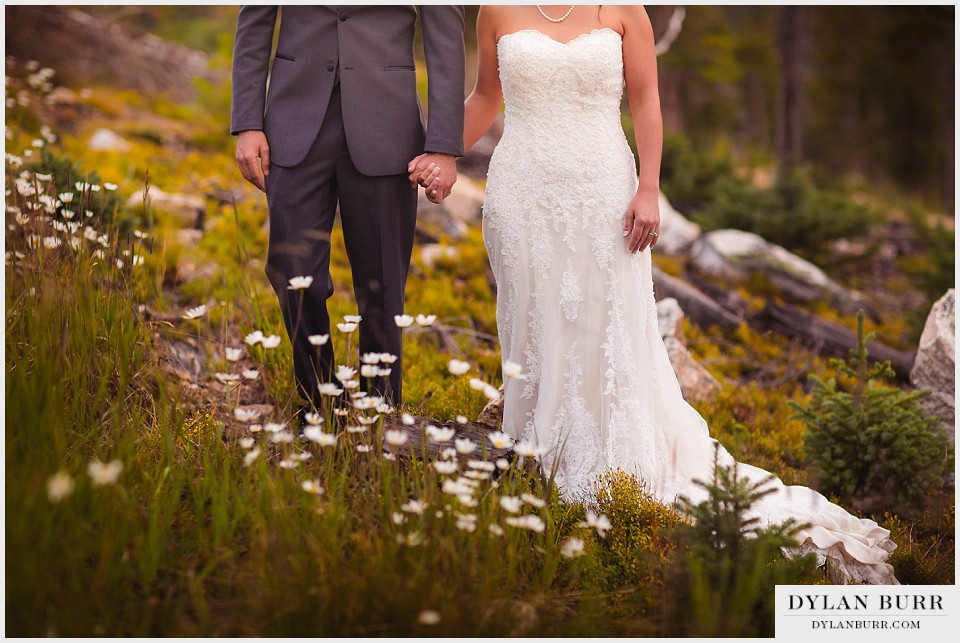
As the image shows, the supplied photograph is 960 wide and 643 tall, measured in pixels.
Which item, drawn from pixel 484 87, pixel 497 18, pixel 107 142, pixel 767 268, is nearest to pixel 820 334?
pixel 767 268

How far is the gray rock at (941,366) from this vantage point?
164 inches

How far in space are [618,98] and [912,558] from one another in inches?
99.2

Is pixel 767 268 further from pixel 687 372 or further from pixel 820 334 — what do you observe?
pixel 687 372

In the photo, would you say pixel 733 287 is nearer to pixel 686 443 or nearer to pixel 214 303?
pixel 686 443

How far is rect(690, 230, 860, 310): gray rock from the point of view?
7.45 metres

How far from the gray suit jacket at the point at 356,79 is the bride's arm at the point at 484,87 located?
14cm

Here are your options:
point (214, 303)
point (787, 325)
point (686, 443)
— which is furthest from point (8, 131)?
point (787, 325)

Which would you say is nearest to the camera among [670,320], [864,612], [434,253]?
[864,612]

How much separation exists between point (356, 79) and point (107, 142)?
583 cm

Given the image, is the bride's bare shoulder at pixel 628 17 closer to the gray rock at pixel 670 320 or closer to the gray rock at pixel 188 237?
the gray rock at pixel 670 320

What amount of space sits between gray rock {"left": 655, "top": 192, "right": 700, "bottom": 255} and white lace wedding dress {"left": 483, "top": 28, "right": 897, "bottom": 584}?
5.32m

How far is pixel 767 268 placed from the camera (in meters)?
7.59

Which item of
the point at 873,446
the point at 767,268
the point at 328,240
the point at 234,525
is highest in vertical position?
the point at 767,268

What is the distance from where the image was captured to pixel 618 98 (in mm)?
3230
